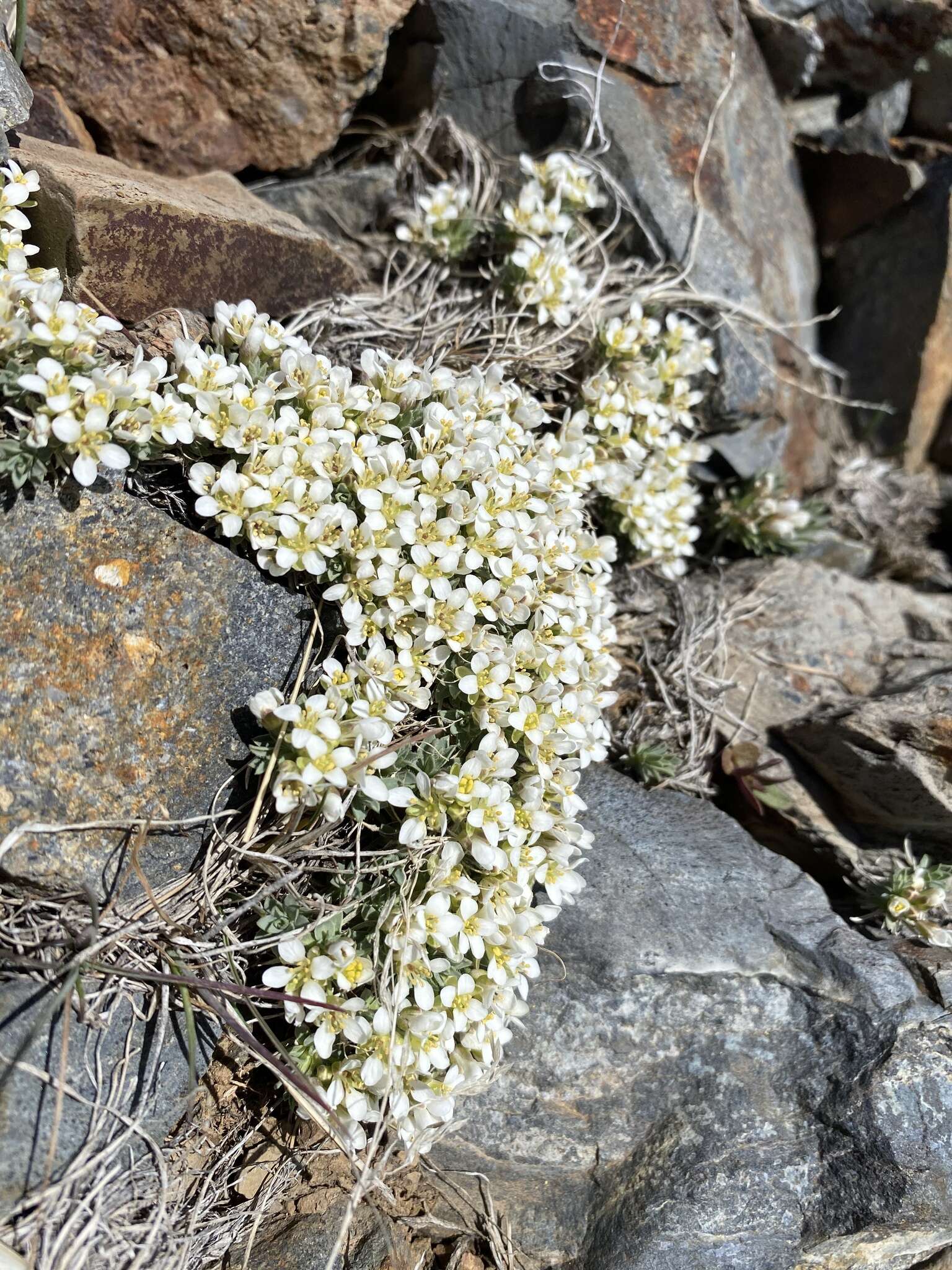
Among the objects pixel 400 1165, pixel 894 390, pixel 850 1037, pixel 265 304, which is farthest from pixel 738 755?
pixel 894 390

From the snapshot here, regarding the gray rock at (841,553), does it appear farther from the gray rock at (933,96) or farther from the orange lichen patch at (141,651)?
the orange lichen patch at (141,651)

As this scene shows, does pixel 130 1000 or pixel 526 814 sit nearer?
pixel 130 1000

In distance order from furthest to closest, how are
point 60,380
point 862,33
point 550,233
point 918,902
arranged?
point 862,33 → point 550,233 → point 918,902 → point 60,380

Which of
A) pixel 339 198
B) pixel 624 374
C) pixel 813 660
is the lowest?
pixel 813 660

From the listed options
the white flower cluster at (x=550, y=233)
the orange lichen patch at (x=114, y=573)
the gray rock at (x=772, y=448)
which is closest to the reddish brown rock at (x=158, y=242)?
the white flower cluster at (x=550, y=233)

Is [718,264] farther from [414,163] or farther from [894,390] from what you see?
[894,390]

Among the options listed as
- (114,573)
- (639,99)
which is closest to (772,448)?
(639,99)

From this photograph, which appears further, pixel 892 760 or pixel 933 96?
pixel 933 96

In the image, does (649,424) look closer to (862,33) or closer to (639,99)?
(639,99)
